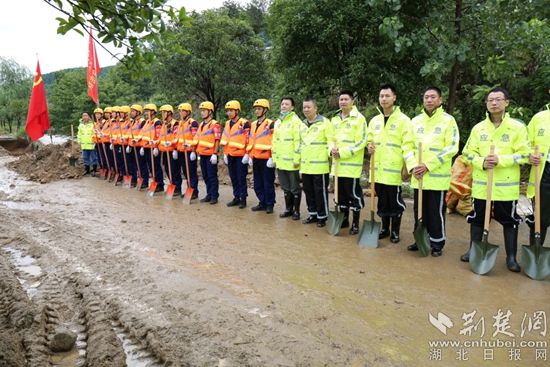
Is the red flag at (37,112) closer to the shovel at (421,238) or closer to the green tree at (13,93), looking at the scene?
the shovel at (421,238)

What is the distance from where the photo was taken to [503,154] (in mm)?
4559

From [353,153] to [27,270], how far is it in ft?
14.0

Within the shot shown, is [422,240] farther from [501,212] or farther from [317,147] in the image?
[317,147]

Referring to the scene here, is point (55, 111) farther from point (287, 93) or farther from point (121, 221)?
point (121, 221)

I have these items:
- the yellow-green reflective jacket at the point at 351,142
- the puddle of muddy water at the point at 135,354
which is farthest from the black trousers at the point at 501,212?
the puddle of muddy water at the point at 135,354

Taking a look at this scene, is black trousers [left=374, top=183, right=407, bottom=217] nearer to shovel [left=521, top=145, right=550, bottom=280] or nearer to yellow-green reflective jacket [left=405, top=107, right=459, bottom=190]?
A: yellow-green reflective jacket [left=405, top=107, right=459, bottom=190]

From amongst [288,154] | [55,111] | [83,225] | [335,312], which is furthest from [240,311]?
[55,111]

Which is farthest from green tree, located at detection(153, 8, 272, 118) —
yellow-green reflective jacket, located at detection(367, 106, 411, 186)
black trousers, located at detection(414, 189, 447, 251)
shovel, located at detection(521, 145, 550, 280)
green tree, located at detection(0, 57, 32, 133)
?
green tree, located at detection(0, 57, 32, 133)

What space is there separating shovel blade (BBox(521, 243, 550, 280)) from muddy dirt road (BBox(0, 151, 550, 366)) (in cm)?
10

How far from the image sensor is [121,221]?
7.02 m

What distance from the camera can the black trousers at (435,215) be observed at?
505 cm

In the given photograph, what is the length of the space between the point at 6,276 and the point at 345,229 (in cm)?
428

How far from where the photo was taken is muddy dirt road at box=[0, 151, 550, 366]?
3.13m

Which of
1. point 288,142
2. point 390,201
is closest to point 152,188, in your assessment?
point 288,142
